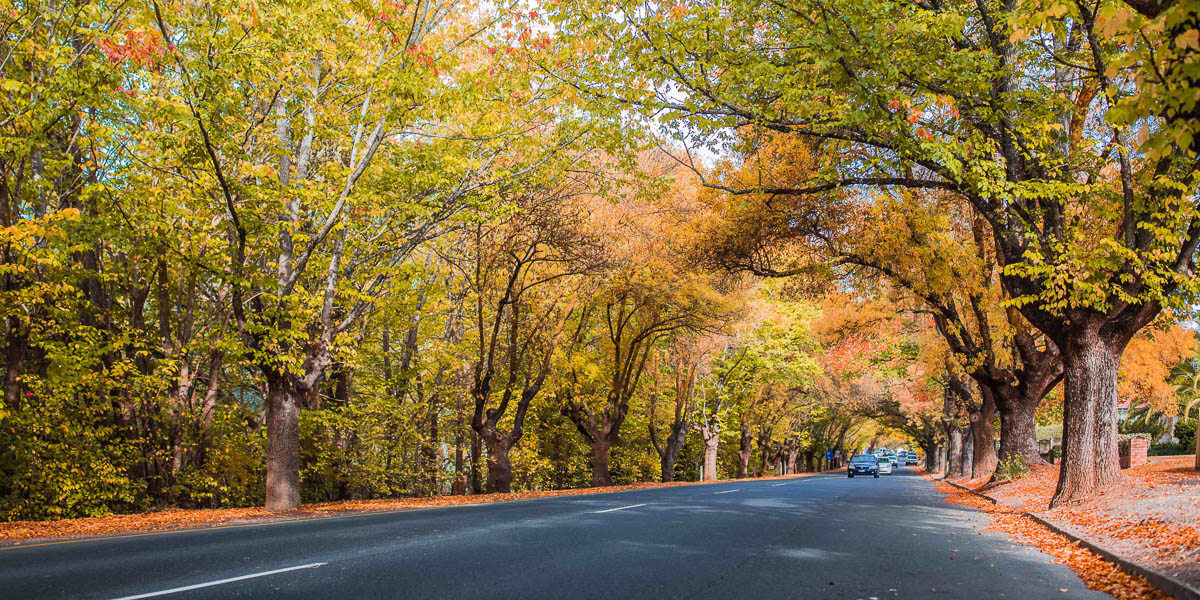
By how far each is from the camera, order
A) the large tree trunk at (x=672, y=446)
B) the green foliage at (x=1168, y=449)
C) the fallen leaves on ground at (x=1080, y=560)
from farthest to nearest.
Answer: the large tree trunk at (x=672, y=446) < the green foliage at (x=1168, y=449) < the fallen leaves on ground at (x=1080, y=560)

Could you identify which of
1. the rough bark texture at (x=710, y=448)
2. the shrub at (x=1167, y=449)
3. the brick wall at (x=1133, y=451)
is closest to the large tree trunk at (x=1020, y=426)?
the brick wall at (x=1133, y=451)

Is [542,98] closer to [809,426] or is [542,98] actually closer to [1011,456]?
[1011,456]

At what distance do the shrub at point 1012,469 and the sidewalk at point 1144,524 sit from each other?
5148 mm

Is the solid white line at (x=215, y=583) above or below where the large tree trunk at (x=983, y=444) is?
above

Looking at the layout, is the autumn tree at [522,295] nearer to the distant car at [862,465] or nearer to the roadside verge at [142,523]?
the roadside verge at [142,523]

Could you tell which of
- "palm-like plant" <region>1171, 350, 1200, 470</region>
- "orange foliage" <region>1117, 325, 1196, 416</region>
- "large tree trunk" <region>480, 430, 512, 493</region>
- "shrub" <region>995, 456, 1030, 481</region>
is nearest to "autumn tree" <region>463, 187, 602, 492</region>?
"large tree trunk" <region>480, 430, 512, 493</region>

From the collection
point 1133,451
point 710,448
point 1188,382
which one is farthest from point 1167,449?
point 710,448

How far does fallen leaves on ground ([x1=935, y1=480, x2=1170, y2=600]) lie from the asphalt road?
0.22 m

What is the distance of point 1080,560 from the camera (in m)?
8.23

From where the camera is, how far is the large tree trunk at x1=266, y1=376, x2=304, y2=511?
15.5m

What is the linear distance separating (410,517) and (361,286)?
8.44 meters

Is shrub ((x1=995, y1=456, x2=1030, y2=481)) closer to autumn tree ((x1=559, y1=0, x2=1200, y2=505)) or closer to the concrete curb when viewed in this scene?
autumn tree ((x1=559, y1=0, x2=1200, y2=505))

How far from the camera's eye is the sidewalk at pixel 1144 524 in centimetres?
657

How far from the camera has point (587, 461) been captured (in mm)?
41938
